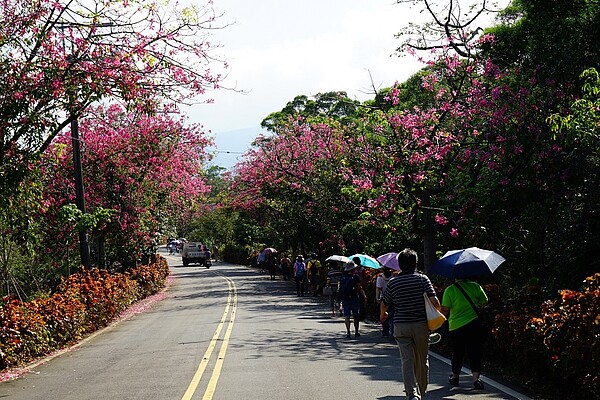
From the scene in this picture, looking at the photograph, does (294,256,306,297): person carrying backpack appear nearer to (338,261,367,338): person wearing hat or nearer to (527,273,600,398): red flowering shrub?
(338,261,367,338): person wearing hat

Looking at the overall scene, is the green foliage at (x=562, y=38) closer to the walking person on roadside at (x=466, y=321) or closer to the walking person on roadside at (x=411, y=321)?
the walking person on roadside at (x=466, y=321)

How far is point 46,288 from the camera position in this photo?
33.7m

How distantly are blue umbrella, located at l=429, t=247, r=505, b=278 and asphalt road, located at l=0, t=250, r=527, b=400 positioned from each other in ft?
5.07

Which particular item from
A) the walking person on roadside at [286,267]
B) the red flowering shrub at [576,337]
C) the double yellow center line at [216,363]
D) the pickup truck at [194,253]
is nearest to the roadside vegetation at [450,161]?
the red flowering shrub at [576,337]

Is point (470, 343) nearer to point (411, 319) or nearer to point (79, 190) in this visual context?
point (411, 319)

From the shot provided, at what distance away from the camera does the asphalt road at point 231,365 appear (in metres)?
10.3

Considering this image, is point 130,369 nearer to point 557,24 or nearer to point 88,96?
point 88,96

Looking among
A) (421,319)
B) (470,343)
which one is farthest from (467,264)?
(421,319)

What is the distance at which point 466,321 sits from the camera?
10500 millimetres

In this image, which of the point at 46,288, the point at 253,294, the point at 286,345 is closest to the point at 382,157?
the point at 286,345

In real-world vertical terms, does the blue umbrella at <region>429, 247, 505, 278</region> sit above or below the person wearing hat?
above

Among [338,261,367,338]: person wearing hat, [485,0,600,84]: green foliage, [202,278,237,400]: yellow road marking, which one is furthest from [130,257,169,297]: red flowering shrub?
[485,0,600,84]: green foliage

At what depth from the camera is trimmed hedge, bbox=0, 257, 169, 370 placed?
14305 millimetres

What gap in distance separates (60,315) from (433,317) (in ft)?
37.4
